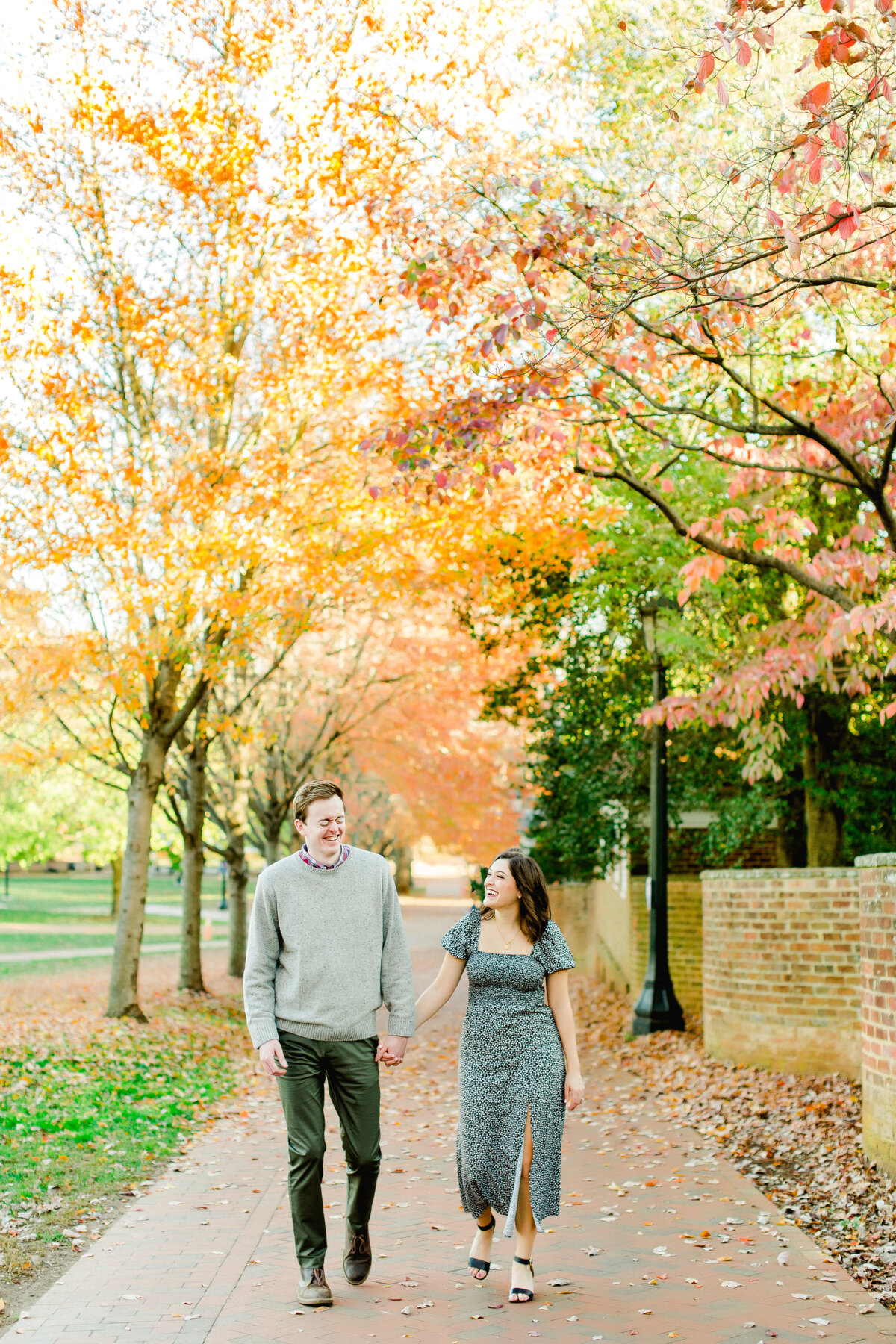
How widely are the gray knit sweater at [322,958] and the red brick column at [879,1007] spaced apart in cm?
287

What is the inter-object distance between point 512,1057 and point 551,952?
0.44m

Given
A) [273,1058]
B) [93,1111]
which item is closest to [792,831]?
[93,1111]

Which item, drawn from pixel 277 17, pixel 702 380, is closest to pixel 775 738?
pixel 702 380

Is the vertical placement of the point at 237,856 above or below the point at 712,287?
below

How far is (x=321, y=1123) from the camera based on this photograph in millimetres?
5035

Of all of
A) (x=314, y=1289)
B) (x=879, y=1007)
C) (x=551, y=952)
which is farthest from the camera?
(x=879, y=1007)

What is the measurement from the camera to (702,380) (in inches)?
461

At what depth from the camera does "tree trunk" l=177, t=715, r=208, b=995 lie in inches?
732

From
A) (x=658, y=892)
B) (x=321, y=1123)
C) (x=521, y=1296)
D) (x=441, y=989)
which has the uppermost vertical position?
(x=658, y=892)

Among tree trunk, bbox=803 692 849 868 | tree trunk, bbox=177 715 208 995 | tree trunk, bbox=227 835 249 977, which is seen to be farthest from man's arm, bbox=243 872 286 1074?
tree trunk, bbox=227 835 249 977

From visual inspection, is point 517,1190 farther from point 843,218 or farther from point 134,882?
point 134,882

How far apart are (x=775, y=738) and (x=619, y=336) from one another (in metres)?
4.92

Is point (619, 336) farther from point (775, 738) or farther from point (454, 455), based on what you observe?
point (775, 738)

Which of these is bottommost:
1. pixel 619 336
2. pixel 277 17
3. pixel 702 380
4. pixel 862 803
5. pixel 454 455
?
pixel 862 803
